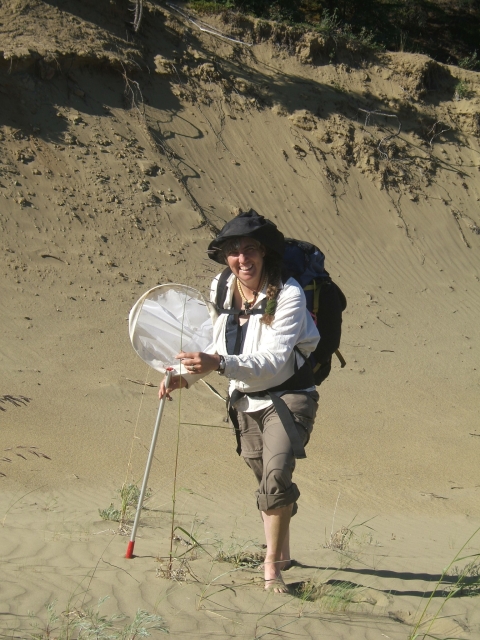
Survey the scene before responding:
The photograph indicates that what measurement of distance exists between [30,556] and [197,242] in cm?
961

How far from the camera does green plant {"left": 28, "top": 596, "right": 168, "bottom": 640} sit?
297 centimetres

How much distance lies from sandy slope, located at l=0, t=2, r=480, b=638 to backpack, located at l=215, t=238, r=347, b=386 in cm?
130

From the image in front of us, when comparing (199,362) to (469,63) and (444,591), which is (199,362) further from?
(469,63)

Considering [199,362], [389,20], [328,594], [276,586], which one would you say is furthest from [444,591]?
[389,20]

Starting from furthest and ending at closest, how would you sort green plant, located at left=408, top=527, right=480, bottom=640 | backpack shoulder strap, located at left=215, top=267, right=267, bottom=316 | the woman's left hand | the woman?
backpack shoulder strap, located at left=215, top=267, right=267, bottom=316, the woman, the woman's left hand, green plant, located at left=408, top=527, right=480, bottom=640

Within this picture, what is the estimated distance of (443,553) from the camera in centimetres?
545

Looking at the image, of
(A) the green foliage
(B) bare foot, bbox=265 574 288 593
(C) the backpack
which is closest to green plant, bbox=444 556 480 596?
(B) bare foot, bbox=265 574 288 593

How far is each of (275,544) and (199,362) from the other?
1057 mm

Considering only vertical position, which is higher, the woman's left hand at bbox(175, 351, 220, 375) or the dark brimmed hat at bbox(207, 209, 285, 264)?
the dark brimmed hat at bbox(207, 209, 285, 264)

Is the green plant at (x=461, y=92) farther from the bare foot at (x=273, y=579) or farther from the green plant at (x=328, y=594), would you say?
the bare foot at (x=273, y=579)

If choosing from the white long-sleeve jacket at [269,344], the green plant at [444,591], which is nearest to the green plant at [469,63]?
the green plant at [444,591]

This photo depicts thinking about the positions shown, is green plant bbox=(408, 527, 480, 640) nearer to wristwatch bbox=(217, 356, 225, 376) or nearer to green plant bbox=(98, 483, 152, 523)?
wristwatch bbox=(217, 356, 225, 376)

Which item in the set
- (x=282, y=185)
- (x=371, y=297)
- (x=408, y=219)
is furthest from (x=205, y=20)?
(x=371, y=297)

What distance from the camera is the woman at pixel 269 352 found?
3.76 m
